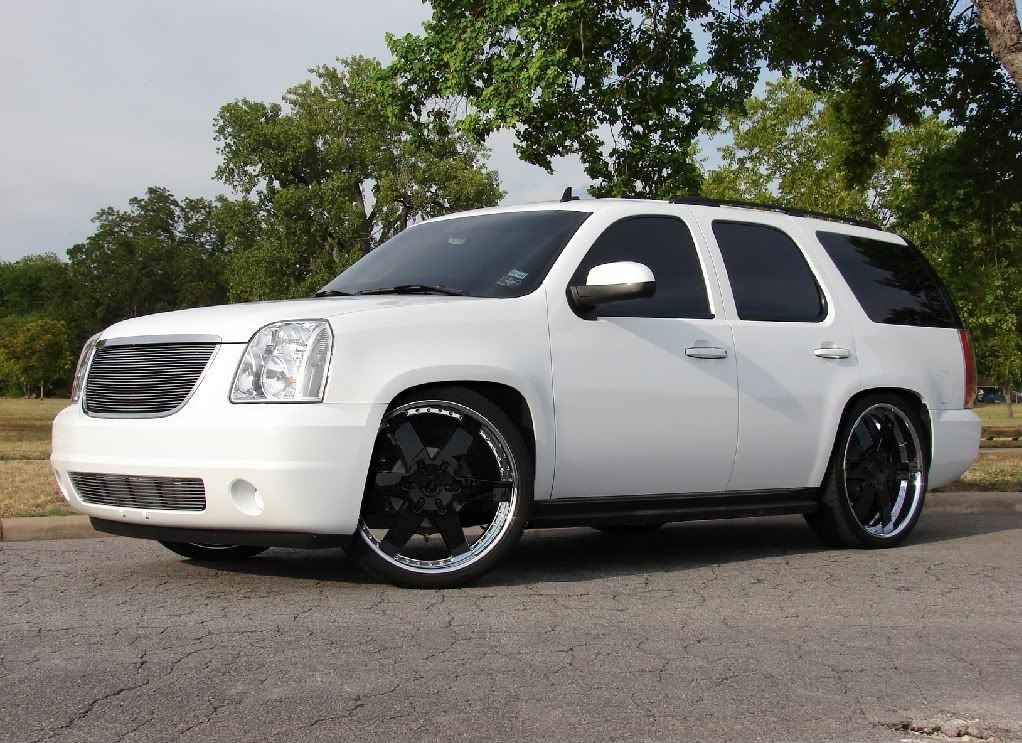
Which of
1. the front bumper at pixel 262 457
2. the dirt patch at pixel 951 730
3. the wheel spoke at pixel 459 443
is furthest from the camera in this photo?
the wheel spoke at pixel 459 443

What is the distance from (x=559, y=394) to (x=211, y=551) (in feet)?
6.95

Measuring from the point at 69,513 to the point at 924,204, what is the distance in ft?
48.3

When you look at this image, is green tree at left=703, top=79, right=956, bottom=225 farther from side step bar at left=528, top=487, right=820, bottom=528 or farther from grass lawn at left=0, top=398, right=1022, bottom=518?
side step bar at left=528, top=487, right=820, bottom=528

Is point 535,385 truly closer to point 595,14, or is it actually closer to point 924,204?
point 595,14

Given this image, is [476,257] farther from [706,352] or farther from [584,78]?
[584,78]

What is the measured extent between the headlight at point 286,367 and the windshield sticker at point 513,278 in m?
1.05

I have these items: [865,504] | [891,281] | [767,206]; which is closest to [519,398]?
[767,206]

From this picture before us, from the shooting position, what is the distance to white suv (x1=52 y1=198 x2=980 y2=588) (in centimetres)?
537

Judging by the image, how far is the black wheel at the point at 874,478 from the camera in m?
7.25

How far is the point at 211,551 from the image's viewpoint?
6707 mm

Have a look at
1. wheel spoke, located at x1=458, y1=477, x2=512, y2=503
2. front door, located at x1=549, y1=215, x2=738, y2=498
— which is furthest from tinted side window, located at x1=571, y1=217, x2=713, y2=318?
wheel spoke, located at x1=458, y1=477, x2=512, y2=503

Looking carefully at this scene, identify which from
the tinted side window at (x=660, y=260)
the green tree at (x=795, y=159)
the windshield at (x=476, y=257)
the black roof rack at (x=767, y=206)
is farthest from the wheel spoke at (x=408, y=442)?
the green tree at (x=795, y=159)

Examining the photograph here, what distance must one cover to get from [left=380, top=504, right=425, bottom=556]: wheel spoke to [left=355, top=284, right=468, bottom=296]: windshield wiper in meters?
1.10

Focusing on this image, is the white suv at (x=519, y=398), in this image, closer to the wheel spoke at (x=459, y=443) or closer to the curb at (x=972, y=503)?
the wheel spoke at (x=459, y=443)
